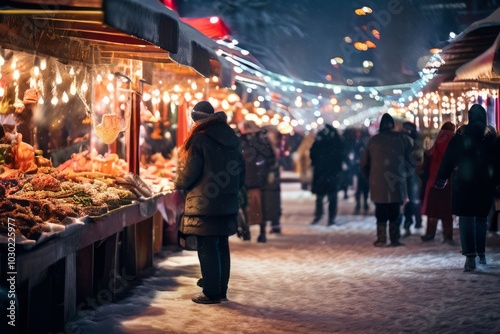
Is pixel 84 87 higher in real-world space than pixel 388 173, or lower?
higher

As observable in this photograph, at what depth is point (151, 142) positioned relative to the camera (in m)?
17.0

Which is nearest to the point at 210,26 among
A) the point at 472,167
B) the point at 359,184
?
the point at 359,184

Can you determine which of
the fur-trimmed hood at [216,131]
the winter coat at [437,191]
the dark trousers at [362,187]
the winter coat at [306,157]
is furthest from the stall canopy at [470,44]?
the winter coat at [306,157]

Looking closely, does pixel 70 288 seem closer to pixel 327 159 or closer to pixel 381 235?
pixel 381 235

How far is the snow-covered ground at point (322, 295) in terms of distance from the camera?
7.34 meters

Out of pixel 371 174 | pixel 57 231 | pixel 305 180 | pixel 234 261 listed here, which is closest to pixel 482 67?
pixel 371 174

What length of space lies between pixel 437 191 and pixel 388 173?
0.88 meters

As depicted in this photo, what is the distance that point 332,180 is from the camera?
17.5 m

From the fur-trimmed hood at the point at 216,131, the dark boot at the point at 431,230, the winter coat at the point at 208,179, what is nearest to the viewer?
the winter coat at the point at 208,179

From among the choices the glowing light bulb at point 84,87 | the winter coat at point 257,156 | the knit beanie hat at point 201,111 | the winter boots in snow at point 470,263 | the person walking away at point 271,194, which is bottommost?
the winter boots in snow at point 470,263

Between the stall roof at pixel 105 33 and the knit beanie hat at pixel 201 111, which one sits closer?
the stall roof at pixel 105 33

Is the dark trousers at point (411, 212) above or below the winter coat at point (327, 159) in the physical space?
below

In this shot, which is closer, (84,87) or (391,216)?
(84,87)

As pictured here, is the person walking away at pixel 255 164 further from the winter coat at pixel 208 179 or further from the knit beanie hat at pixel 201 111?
the winter coat at pixel 208 179
